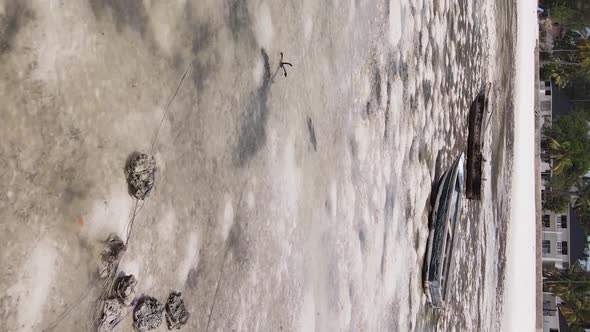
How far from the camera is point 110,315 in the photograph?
3.14 ft

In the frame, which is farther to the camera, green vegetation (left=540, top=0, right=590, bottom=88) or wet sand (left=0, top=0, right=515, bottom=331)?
green vegetation (left=540, top=0, right=590, bottom=88)

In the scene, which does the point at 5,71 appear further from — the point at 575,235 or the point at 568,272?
the point at 575,235

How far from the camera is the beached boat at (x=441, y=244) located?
3018mm

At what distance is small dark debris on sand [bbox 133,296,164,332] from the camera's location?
1018mm

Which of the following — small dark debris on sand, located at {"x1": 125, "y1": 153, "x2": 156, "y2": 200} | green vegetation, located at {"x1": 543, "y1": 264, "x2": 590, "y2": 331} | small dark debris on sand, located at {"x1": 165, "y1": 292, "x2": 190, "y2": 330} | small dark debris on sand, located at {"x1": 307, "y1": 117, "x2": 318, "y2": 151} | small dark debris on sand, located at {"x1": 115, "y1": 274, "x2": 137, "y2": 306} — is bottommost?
green vegetation, located at {"x1": 543, "y1": 264, "x2": 590, "y2": 331}

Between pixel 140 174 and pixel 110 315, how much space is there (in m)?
0.23

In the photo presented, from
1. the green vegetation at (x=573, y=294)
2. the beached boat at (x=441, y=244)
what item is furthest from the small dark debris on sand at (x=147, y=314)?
the green vegetation at (x=573, y=294)

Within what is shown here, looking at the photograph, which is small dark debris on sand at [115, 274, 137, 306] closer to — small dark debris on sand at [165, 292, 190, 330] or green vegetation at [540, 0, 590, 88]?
small dark debris on sand at [165, 292, 190, 330]

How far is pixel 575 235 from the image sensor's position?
72.1 feet

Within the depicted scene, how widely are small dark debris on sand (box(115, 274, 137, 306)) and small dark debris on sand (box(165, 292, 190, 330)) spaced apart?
115mm

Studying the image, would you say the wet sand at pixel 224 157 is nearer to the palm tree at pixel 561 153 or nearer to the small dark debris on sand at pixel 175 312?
the small dark debris on sand at pixel 175 312

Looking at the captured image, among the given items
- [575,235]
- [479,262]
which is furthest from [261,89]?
[575,235]

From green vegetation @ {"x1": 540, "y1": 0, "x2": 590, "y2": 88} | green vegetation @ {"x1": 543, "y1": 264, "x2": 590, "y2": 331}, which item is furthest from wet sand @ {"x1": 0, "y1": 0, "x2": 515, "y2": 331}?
green vegetation @ {"x1": 540, "y1": 0, "x2": 590, "y2": 88}

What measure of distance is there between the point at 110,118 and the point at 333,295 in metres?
1.18
